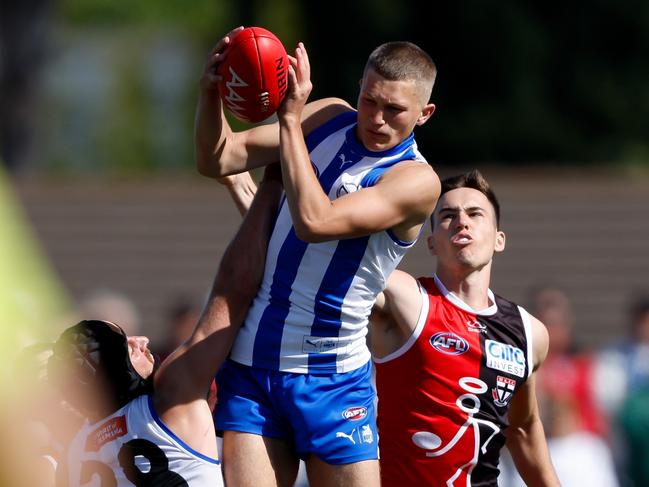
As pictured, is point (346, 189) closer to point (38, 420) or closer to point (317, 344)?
point (317, 344)

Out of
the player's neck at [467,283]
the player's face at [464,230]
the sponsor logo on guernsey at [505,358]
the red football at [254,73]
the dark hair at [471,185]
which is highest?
the red football at [254,73]

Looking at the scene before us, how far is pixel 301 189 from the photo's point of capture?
4.18 metres

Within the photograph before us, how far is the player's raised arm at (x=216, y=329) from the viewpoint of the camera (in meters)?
4.42

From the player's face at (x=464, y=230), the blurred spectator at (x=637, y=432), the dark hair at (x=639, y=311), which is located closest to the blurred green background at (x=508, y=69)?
the dark hair at (x=639, y=311)

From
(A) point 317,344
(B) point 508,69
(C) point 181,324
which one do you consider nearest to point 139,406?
(A) point 317,344

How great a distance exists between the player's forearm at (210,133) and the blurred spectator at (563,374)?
4.15 metres

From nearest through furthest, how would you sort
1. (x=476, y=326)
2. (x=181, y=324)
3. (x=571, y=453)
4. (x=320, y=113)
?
(x=320, y=113), (x=476, y=326), (x=571, y=453), (x=181, y=324)

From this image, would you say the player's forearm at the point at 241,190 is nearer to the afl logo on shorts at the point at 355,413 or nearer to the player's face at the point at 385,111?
the player's face at the point at 385,111

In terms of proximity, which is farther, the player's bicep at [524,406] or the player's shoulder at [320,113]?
the player's bicep at [524,406]

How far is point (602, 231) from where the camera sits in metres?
13.0

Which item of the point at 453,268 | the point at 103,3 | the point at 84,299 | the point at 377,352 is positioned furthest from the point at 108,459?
the point at 103,3

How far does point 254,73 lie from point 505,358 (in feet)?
5.67

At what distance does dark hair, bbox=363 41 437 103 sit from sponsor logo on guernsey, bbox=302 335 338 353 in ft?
3.10

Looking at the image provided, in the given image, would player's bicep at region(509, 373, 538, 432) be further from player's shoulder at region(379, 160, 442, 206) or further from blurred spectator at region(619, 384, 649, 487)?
blurred spectator at region(619, 384, 649, 487)
